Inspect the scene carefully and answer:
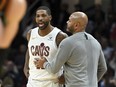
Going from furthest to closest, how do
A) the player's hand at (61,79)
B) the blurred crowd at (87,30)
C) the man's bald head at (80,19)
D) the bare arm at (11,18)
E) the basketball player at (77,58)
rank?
the blurred crowd at (87,30) → the player's hand at (61,79) → the man's bald head at (80,19) → the basketball player at (77,58) → the bare arm at (11,18)

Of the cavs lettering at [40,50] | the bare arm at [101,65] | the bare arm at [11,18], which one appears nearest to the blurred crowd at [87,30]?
the bare arm at [101,65]

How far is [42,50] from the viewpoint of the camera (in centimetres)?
409

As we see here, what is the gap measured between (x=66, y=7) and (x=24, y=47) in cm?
248

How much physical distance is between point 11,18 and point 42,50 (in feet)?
10.4

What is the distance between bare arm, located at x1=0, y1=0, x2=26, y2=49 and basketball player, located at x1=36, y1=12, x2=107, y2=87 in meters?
2.76

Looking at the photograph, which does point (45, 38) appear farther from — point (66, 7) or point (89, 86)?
point (66, 7)

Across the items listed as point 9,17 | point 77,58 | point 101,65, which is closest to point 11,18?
point 9,17

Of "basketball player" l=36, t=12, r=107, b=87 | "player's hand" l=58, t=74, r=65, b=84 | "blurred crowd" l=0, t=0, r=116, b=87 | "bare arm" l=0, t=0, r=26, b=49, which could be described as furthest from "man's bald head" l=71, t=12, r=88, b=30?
"blurred crowd" l=0, t=0, r=116, b=87

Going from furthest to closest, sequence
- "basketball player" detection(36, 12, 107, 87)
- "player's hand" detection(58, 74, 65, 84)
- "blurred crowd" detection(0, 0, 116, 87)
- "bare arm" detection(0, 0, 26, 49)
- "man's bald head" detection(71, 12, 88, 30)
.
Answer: "blurred crowd" detection(0, 0, 116, 87)
"player's hand" detection(58, 74, 65, 84)
"man's bald head" detection(71, 12, 88, 30)
"basketball player" detection(36, 12, 107, 87)
"bare arm" detection(0, 0, 26, 49)

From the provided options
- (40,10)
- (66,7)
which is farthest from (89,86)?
(66,7)

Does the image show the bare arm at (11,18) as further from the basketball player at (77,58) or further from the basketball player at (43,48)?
the basketball player at (43,48)

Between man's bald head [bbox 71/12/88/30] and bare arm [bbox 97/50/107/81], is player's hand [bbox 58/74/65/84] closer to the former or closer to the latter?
bare arm [bbox 97/50/107/81]

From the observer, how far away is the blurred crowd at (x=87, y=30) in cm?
875

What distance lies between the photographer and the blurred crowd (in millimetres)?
8746
